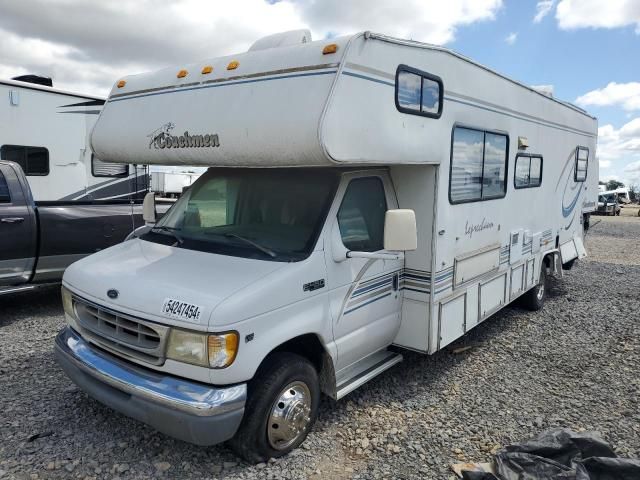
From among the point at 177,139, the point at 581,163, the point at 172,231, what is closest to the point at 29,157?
the point at 172,231

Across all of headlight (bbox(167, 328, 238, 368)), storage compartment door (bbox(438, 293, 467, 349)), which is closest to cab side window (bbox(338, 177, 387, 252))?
storage compartment door (bbox(438, 293, 467, 349))

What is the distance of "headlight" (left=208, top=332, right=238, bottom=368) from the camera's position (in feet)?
9.75

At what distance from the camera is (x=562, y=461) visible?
10.8 feet

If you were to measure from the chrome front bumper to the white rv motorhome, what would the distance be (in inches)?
0.5

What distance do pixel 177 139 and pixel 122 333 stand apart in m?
1.49

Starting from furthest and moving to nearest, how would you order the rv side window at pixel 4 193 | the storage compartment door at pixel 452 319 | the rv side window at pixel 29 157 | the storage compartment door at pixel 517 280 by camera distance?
the rv side window at pixel 29 157
the storage compartment door at pixel 517 280
the rv side window at pixel 4 193
the storage compartment door at pixel 452 319

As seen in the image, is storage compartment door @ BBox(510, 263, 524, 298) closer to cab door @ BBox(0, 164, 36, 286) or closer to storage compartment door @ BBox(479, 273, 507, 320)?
storage compartment door @ BBox(479, 273, 507, 320)

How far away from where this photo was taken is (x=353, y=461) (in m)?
3.58

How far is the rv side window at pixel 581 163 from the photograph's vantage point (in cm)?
839

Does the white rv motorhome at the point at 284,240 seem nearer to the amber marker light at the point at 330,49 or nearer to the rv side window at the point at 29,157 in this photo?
the amber marker light at the point at 330,49

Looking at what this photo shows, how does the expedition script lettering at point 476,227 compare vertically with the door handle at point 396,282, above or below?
above

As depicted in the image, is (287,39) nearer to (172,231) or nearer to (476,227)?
(172,231)

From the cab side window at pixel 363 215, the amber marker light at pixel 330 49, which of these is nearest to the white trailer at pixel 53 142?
the cab side window at pixel 363 215

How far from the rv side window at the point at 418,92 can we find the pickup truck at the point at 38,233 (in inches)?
176
